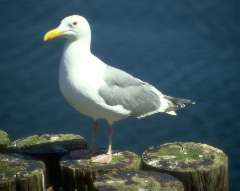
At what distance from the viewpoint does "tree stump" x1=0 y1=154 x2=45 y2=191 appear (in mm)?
4066

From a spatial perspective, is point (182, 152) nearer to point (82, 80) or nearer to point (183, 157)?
point (183, 157)

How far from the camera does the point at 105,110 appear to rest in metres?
5.09

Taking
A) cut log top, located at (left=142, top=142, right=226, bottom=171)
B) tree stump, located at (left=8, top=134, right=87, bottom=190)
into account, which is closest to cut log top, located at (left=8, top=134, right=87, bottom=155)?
tree stump, located at (left=8, top=134, right=87, bottom=190)

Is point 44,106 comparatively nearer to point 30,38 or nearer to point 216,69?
point 30,38

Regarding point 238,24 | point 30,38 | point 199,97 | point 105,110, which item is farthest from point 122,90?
point 238,24

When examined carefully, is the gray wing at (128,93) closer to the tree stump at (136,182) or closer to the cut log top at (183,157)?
the cut log top at (183,157)

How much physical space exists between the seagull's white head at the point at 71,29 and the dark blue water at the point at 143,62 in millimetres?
2236

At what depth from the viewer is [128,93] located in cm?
534

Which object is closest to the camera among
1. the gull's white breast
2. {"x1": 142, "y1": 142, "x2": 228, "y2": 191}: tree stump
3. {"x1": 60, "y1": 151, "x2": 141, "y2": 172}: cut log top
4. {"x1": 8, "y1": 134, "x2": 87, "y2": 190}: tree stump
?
{"x1": 142, "y1": 142, "x2": 228, "y2": 191}: tree stump

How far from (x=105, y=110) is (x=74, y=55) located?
48 cm

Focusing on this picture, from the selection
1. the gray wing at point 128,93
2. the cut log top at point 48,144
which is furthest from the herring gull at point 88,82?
the cut log top at point 48,144

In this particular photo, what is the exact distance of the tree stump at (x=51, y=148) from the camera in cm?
478

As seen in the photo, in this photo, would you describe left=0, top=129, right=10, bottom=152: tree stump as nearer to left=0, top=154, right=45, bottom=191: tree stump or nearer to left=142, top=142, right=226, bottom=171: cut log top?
left=0, top=154, right=45, bottom=191: tree stump

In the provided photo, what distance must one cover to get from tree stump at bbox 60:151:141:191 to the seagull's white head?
95 centimetres
